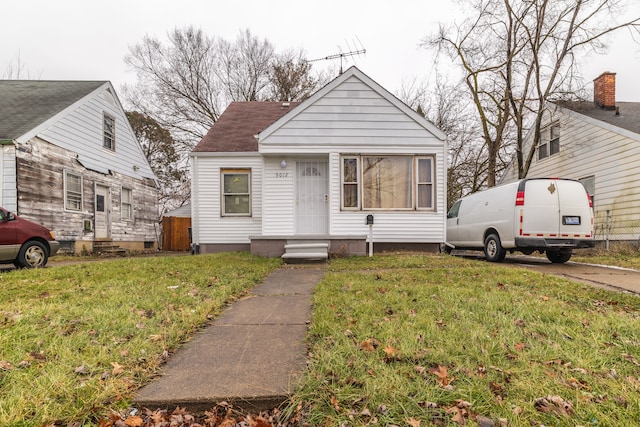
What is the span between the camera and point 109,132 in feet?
44.4

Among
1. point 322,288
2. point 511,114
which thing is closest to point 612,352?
point 322,288

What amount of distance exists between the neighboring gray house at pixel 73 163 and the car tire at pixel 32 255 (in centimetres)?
332

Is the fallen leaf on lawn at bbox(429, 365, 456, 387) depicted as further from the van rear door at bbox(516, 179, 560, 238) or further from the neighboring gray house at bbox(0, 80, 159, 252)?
the neighboring gray house at bbox(0, 80, 159, 252)

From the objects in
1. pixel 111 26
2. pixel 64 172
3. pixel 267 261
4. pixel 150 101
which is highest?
pixel 111 26

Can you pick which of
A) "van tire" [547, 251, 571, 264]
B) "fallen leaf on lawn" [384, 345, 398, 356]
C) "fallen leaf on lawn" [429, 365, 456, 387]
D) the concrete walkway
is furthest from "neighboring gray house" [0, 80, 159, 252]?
"van tire" [547, 251, 571, 264]

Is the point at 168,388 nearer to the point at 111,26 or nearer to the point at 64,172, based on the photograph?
the point at 64,172

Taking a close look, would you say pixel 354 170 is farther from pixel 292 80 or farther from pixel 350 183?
pixel 292 80

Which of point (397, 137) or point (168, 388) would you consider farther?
point (397, 137)

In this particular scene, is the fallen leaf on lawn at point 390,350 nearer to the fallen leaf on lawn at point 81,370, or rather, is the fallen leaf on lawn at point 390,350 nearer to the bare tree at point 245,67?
the fallen leaf on lawn at point 81,370

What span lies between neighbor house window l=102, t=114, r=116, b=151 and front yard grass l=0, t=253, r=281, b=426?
32.3 ft

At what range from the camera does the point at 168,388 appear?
1.92 meters

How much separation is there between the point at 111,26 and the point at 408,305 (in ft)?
72.3

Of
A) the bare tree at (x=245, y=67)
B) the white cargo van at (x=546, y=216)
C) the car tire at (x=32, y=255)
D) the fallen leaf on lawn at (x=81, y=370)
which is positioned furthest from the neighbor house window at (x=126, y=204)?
the white cargo van at (x=546, y=216)

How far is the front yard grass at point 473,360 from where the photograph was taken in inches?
65.6
